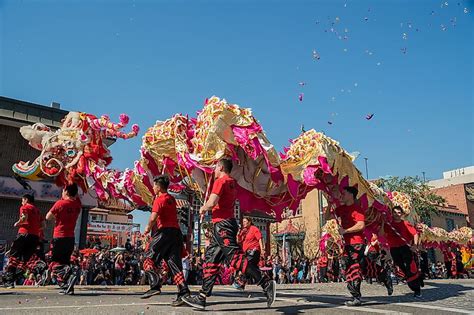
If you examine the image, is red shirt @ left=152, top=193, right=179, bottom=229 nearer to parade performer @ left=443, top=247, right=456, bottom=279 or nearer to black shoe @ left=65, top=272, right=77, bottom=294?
black shoe @ left=65, top=272, right=77, bottom=294

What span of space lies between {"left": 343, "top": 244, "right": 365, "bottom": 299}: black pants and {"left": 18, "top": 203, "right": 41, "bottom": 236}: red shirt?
5.88 metres

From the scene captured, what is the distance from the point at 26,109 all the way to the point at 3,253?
607cm

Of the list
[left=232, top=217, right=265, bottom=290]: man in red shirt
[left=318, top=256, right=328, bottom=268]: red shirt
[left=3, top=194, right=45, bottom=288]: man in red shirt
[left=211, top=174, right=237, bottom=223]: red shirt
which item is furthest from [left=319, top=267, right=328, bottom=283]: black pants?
[left=211, top=174, right=237, bottom=223]: red shirt

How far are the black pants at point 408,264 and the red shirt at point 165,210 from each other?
16.4ft

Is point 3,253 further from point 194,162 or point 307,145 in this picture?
point 307,145

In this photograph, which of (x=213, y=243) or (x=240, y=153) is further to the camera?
(x=240, y=153)

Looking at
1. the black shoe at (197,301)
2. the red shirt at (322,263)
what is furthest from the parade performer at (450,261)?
the black shoe at (197,301)

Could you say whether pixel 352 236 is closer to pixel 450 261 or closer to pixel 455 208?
pixel 450 261

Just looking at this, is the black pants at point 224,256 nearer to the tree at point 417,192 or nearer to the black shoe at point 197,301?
the black shoe at point 197,301

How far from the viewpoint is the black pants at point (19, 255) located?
7.94 m

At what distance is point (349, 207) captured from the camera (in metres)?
Answer: 6.99

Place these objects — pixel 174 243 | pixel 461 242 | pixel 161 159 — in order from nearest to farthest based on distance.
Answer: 1. pixel 174 243
2. pixel 161 159
3. pixel 461 242

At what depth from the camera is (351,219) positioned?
6852 millimetres

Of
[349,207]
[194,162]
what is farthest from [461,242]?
[194,162]
